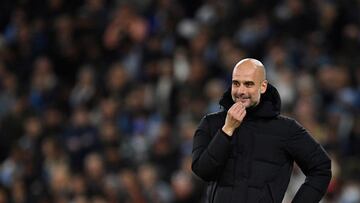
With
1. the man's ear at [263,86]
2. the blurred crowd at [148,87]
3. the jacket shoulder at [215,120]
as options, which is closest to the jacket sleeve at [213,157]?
the jacket shoulder at [215,120]

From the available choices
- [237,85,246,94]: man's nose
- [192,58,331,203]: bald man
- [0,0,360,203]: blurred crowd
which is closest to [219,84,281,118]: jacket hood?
[192,58,331,203]: bald man

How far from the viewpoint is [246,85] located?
483 cm

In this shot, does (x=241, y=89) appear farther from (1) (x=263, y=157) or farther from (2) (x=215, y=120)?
(1) (x=263, y=157)

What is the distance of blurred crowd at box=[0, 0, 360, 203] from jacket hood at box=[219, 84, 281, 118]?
17.8 feet

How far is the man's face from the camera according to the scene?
15.8 feet

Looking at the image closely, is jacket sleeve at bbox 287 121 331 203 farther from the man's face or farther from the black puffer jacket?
the man's face

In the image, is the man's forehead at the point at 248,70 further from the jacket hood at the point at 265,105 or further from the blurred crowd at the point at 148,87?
the blurred crowd at the point at 148,87

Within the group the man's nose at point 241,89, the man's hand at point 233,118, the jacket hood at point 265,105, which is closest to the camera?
the man's hand at point 233,118

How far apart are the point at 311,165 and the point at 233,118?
1.72ft

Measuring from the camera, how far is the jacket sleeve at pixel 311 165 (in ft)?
16.0

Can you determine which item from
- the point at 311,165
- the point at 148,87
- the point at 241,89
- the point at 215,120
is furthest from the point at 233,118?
the point at 148,87

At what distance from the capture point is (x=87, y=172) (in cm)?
1246

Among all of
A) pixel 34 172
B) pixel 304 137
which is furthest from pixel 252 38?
pixel 304 137

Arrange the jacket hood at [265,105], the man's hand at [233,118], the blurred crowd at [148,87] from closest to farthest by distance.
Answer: the man's hand at [233,118] < the jacket hood at [265,105] < the blurred crowd at [148,87]
